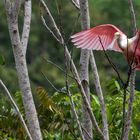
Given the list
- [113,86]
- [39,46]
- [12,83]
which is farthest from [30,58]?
[113,86]

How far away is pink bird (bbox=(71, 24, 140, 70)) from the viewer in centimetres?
388

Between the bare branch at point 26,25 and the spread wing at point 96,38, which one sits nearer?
the bare branch at point 26,25

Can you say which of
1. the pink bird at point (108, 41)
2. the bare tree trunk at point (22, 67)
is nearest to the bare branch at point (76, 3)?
the pink bird at point (108, 41)

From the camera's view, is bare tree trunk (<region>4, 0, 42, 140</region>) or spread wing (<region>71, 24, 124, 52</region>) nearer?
bare tree trunk (<region>4, 0, 42, 140</region>)

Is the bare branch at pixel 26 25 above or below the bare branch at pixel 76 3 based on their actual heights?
below

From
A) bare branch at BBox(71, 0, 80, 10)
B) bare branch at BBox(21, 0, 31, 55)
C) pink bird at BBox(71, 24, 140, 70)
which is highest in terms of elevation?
bare branch at BBox(71, 0, 80, 10)

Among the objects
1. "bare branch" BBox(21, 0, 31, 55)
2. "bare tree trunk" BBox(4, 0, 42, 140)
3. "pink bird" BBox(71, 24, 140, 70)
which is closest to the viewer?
"bare tree trunk" BBox(4, 0, 42, 140)

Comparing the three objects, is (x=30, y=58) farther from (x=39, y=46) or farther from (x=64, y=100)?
(x=64, y=100)

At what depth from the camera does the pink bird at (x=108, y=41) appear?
3885 mm

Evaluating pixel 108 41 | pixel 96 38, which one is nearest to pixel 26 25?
pixel 96 38

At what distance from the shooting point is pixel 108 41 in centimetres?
431

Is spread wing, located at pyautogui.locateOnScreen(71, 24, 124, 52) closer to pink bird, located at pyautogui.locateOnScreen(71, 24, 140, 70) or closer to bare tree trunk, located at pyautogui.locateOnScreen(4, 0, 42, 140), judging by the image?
pink bird, located at pyautogui.locateOnScreen(71, 24, 140, 70)

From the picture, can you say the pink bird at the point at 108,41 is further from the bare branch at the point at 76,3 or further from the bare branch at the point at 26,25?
the bare branch at the point at 26,25

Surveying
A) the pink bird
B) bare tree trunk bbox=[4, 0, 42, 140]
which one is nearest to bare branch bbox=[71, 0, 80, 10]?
the pink bird
